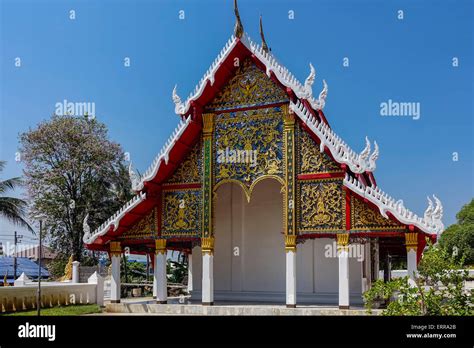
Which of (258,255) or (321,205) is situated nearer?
(321,205)

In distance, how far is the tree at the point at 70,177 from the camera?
29.2 meters

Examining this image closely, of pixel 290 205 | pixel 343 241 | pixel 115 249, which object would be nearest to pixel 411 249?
pixel 343 241

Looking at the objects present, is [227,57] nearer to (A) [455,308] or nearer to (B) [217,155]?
(B) [217,155]

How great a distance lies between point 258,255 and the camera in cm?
1953

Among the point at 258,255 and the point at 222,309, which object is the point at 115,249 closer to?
the point at 222,309

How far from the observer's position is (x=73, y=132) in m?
29.4

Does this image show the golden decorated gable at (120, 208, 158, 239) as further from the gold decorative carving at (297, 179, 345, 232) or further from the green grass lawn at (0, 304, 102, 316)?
the gold decorative carving at (297, 179, 345, 232)

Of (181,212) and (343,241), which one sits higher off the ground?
(181,212)

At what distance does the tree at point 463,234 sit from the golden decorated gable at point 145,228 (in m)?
30.2

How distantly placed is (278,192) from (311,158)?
4.36 m

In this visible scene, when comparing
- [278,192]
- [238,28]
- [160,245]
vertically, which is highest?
[238,28]

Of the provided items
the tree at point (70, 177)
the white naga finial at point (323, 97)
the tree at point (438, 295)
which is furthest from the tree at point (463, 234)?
the tree at point (438, 295)

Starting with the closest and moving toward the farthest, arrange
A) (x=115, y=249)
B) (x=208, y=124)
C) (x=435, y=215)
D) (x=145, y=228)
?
(x=435, y=215), (x=208, y=124), (x=145, y=228), (x=115, y=249)

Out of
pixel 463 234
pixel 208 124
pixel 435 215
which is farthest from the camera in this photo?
pixel 463 234
